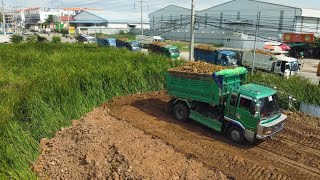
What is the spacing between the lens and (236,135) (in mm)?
10180

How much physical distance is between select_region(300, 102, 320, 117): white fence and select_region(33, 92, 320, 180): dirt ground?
974mm

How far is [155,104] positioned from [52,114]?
5.03 m

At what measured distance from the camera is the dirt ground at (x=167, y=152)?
8.23 m

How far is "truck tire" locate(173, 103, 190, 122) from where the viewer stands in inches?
472

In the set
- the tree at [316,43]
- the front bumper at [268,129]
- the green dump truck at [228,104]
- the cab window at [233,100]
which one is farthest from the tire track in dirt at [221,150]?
the tree at [316,43]

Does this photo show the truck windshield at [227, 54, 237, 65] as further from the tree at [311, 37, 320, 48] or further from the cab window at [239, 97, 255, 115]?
the cab window at [239, 97, 255, 115]

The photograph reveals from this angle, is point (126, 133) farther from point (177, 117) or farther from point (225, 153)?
point (225, 153)

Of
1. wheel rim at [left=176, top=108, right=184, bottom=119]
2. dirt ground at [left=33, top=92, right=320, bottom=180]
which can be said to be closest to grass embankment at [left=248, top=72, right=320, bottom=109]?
dirt ground at [left=33, top=92, right=320, bottom=180]

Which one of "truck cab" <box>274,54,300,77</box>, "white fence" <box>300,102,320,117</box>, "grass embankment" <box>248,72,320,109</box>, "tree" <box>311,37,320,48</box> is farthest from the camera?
"tree" <box>311,37,320,48</box>

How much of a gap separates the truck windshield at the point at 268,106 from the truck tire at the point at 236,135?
98 cm

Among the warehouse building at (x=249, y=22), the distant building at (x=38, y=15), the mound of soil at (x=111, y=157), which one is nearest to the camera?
the mound of soil at (x=111, y=157)

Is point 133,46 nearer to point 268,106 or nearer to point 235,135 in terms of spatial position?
point 235,135

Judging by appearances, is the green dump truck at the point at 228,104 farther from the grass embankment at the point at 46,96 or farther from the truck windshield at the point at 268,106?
the grass embankment at the point at 46,96

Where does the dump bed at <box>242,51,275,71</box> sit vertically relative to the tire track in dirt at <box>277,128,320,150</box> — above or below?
above
